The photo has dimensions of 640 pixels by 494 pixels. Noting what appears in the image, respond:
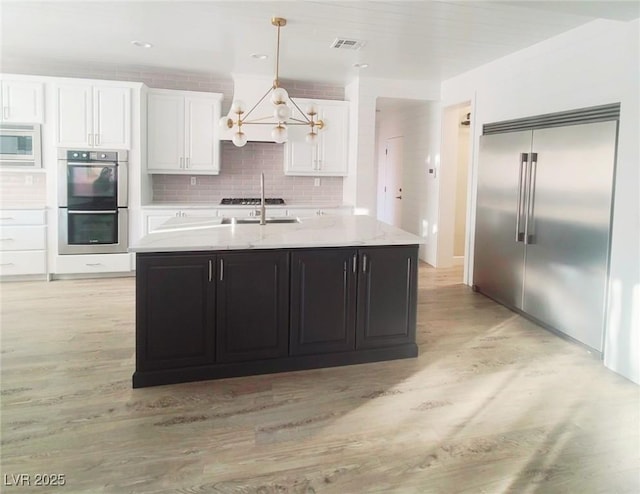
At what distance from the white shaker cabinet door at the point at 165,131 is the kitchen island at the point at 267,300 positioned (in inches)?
107

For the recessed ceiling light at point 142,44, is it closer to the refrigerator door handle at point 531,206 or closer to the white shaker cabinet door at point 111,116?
the white shaker cabinet door at point 111,116

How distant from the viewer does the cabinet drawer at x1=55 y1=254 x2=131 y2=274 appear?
533cm

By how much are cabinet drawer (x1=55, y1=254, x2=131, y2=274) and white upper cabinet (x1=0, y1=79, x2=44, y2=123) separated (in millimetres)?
1667

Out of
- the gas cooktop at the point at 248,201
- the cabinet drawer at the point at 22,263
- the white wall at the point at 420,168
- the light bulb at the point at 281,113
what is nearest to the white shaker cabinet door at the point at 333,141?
the gas cooktop at the point at 248,201

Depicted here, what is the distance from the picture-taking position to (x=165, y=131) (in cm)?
559

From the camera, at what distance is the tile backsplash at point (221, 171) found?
5.54 m

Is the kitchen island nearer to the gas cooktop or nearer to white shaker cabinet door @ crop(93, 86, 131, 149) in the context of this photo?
the gas cooktop

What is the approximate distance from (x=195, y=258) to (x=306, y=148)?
3580 mm

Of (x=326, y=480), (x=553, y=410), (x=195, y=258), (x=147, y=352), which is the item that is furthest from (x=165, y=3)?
(x=553, y=410)

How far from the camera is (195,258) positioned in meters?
2.76

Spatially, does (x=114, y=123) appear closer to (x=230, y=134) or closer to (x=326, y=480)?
(x=230, y=134)

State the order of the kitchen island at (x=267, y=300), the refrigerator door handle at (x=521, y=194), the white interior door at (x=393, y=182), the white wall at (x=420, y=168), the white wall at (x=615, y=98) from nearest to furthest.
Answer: the kitchen island at (x=267, y=300) → the white wall at (x=615, y=98) → the refrigerator door handle at (x=521, y=194) → the white wall at (x=420, y=168) → the white interior door at (x=393, y=182)

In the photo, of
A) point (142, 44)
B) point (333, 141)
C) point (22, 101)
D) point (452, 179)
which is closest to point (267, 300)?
point (142, 44)

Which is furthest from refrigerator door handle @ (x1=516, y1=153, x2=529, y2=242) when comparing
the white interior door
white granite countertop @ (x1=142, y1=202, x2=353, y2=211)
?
the white interior door
